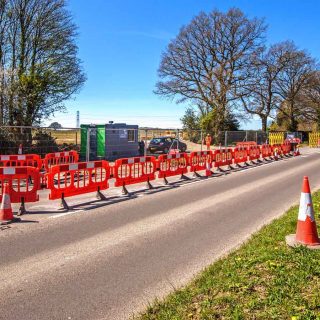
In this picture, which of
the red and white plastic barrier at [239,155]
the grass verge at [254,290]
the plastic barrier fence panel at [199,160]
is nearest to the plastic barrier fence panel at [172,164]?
the plastic barrier fence panel at [199,160]

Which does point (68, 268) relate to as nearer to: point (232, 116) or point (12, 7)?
point (12, 7)

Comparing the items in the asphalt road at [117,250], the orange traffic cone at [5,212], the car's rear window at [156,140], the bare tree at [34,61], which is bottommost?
the asphalt road at [117,250]

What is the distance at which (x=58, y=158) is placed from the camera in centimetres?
1516

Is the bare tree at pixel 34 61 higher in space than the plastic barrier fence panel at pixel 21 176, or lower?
higher

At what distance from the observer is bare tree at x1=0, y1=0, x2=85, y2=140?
23984mm

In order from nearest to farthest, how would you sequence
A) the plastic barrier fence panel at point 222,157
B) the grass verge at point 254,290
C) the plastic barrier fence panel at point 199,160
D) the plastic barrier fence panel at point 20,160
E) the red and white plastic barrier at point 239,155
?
the grass verge at point 254,290 → the plastic barrier fence panel at point 20,160 → the plastic barrier fence panel at point 199,160 → the plastic barrier fence panel at point 222,157 → the red and white plastic barrier at point 239,155

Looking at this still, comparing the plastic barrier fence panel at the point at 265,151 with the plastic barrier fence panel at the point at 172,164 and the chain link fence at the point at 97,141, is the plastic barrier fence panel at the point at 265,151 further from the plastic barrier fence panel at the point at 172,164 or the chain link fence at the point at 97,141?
the plastic barrier fence panel at the point at 172,164

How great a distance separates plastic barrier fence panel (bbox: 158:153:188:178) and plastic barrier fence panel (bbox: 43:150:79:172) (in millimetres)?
3956

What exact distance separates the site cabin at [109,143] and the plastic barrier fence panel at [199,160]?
22.1ft

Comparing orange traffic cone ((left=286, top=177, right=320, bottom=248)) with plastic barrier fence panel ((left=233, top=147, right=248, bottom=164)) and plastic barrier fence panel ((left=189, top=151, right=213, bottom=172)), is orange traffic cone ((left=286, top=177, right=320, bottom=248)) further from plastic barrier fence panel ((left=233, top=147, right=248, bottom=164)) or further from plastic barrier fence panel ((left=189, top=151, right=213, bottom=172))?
plastic barrier fence panel ((left=233, top=147, right=248, bottom=164))

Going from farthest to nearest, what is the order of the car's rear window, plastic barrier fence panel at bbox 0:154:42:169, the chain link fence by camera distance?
the car's rear window → the chain link fence → plastic barrier fence panel at bbox 0:154:42:169

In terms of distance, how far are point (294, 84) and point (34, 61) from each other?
4414cm

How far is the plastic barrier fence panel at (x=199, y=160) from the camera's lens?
1614cm

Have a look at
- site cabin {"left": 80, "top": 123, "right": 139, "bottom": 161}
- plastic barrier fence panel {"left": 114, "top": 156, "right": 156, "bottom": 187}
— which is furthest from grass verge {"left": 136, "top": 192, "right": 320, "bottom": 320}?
site cabin {"left": 80, "top": 123, "right": 139, "bottom": 161}
